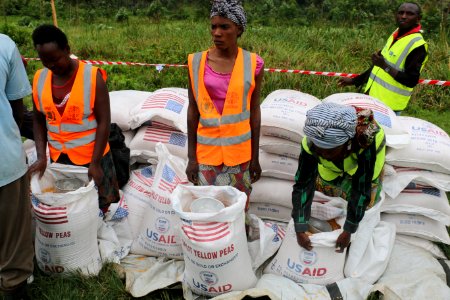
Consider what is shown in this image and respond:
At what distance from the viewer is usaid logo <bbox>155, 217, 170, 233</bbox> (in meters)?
2.58

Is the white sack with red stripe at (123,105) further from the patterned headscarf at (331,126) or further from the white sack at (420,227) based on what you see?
the white sack at (420,227)

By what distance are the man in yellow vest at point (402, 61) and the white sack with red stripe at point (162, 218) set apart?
1771 mm

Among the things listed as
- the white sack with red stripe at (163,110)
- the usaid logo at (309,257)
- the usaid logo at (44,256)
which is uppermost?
the white sack with red stripe at (163,110)

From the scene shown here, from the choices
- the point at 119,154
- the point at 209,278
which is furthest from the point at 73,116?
the point at 209,278

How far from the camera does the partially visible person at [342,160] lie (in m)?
1.87

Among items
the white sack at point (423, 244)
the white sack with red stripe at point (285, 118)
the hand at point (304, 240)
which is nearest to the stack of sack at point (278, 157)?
the white sack with red stripe at point (285, 118)

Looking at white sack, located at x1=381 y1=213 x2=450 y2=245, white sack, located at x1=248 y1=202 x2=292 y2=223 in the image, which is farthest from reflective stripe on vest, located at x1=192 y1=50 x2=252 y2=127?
white sack, located at x1=381 y1=213 x2=450 y2=245

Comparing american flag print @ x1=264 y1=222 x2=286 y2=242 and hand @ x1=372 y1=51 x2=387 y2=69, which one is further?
hand @ x1=372 y1=51 x2=387 y2=69

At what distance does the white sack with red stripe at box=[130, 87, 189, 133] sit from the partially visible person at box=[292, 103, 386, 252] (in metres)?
1.11

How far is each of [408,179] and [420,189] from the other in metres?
0.18

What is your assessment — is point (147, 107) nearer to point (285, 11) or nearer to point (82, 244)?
point (82, 244)

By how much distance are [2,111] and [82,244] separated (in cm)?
90

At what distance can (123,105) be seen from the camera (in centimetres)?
335

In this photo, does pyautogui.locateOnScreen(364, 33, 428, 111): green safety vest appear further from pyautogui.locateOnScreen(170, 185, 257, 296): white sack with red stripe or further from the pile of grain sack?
pyautogui.locateOnScreen(170, 185, 257, 296): white sack with red stripe
